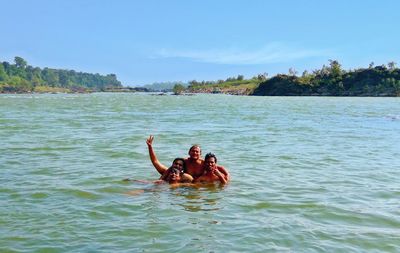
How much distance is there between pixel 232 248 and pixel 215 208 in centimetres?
251

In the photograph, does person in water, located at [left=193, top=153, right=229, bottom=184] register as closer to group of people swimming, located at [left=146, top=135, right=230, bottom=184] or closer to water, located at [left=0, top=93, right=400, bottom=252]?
group of people swimming, located at [left=146, top=135, right=230, bottom=184]

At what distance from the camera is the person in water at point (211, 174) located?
11820 mm

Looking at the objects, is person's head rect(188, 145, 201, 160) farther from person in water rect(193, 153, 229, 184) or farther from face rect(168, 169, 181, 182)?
face rect(168, 169, 181, 182)

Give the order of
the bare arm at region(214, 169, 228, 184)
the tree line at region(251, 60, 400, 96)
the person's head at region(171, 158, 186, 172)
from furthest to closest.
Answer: the tree line at region(251, 60, 400, 96) → the person's head at region(171, 158, 186, 172) → the bare arm at region(214, 169, 228, 184)

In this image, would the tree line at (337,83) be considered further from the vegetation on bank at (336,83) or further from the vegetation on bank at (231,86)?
the vegetation on bank at (231,86)

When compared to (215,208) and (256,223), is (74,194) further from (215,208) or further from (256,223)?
(256,223)

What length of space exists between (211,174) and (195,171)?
18.6 inches

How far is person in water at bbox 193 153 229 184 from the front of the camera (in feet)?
38.8

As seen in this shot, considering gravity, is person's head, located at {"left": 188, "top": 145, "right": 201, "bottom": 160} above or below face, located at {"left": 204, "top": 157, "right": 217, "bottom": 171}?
above

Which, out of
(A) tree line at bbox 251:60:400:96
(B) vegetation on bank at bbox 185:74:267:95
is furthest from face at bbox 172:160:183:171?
(B) vegetation on bank at bbox 185:74:267:95

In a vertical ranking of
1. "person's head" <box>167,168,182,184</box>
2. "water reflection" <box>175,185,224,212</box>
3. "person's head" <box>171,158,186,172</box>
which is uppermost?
"person's head" <box>171,158,186,172</box>

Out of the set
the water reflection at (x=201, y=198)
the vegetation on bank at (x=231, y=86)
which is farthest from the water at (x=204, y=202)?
the vegetation on bank at (x=231, y=86)

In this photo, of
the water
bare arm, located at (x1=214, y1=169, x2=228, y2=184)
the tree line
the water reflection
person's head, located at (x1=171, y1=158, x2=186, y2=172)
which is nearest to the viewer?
the water

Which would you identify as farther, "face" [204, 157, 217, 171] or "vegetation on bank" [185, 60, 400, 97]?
"vegetation on bank" [185, 60, 400, 97]
